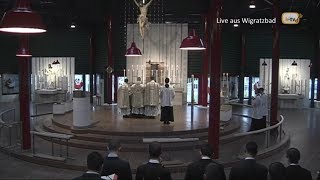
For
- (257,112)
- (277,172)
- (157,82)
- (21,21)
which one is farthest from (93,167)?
(157,82)

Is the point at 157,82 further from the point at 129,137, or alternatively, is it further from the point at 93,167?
the point at 93,167

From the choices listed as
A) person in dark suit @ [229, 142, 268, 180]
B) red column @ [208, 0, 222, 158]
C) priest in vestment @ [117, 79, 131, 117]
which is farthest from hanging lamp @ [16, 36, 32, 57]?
person in dark suit @ [229, 142, 268, 180]

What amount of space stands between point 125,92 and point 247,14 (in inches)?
Answer: 326

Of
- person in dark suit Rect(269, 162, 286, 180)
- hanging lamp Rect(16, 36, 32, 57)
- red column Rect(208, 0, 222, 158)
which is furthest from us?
hanging lamp Rect(16, 36, 32, 57)

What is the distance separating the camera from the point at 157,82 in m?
19.8

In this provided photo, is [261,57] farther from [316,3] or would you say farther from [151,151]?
[151,151]

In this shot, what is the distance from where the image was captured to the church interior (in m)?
10.9

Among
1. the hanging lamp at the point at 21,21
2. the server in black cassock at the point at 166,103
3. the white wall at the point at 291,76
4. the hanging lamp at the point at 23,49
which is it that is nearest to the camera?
the hanging lamp at the point at 21,21

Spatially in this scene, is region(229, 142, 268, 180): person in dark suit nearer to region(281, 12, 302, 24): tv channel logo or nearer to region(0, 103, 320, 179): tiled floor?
region(0, 103, 320, 179): tiled floor

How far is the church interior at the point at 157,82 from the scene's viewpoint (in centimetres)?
1094

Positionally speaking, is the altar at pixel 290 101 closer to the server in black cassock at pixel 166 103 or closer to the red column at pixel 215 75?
the server in black cassock at pixel 166 103

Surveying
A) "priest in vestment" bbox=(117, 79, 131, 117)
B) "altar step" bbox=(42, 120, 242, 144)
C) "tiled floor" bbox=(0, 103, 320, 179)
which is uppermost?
"priest in vestment" bbox=(117, 79, 131, 117)

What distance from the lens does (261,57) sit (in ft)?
80.9

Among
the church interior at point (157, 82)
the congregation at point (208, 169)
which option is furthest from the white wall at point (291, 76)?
the congregation at point (208, 169)
